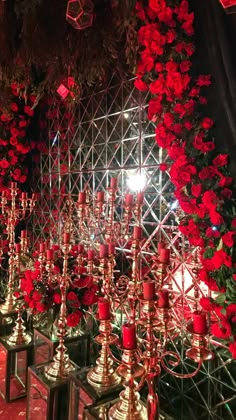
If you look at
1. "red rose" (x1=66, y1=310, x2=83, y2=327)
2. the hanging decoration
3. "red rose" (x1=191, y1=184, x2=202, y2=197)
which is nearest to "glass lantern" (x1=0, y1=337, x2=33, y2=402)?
"red rose" (x1=66, y1=310, x2=83, y2=327)

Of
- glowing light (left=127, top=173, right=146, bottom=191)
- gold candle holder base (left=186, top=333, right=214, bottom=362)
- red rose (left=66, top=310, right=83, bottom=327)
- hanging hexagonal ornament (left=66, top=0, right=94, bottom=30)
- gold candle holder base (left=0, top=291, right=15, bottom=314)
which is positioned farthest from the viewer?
gold candle holder base (left=0, top=291, right=15, bottom=314)

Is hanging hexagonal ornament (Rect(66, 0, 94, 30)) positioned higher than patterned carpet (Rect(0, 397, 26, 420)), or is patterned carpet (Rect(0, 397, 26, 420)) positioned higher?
hanging hexagonal ornament (Rect(66, 0, 94, 30))

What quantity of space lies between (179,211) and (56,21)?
115cm

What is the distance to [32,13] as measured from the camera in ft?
5.50

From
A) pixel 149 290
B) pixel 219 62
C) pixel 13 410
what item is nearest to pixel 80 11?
pixel 219 62

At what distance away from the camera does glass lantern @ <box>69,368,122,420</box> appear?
155 cm

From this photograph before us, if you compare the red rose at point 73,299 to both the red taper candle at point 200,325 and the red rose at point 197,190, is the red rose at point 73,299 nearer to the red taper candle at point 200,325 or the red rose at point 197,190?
the red rose at point 197,190

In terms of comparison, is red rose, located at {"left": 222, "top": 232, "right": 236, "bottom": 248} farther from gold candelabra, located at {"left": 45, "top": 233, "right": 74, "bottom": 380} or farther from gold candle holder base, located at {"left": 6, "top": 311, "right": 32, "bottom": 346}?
gold candle holder base, located at {"left": 6, "top": 311, "right": 32, "bottom": 346}

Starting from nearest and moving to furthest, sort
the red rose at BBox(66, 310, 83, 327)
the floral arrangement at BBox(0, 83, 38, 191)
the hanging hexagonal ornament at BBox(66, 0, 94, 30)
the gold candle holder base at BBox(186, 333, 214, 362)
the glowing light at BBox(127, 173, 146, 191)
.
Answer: the gold candle holder base at BBox(186, 333, 214, 362)
the hanging hexagonal ornament at BBox(66, 0, 94, 30)
the red rose at BBox(66, 310, 83, 327)
the glowing light at BBox(127, 173, 146, 191)
the floral arrangement at BBox(0, 83, 38, 191)

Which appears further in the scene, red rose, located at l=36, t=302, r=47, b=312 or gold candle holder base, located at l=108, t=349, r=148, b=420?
red rose, located at l=36, t=302, r=47, b=312

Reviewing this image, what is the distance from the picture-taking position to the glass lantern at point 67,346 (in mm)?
2092

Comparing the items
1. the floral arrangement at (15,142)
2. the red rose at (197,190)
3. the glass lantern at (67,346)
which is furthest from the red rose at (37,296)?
the floral arrangement at (15,142)

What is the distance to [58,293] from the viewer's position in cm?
203

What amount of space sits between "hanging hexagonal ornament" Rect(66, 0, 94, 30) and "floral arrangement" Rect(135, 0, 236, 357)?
0.79 feet
